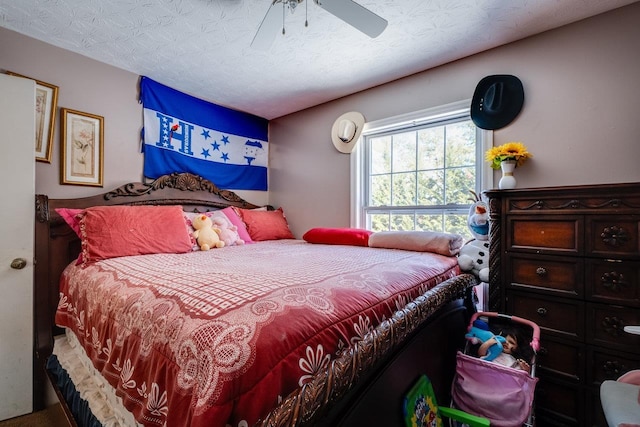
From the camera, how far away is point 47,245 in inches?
75.1

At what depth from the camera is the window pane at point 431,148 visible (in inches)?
96.6

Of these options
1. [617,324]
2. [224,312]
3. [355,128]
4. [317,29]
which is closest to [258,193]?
[355,128]

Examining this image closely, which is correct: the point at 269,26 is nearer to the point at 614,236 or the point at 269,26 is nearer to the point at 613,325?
the point at 614,236

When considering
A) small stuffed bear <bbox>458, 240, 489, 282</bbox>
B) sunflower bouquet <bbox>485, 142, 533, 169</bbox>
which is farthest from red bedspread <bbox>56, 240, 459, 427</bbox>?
sunflower bouquet <bbox>485, 142, 533, 169</bbox>

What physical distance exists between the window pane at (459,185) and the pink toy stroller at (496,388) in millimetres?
1072

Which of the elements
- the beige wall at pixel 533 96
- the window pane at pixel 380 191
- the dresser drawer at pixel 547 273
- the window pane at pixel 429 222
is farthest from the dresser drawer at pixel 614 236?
the window pane at pixel 380 191

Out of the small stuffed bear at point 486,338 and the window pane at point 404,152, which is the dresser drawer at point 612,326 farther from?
the window pane at point 404,152

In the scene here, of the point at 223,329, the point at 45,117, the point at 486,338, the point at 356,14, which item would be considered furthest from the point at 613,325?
the point at 45,117

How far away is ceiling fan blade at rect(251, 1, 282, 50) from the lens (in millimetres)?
1445

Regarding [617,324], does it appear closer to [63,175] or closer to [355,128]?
[355,128]

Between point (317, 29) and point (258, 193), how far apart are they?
2.16m

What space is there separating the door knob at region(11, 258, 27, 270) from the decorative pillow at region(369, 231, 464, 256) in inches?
91.5

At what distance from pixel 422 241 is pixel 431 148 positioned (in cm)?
98

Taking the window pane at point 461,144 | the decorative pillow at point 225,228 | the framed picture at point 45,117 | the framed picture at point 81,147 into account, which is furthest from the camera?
the decorative pillow at point 225,228
